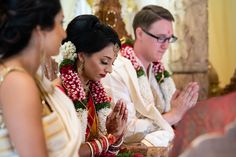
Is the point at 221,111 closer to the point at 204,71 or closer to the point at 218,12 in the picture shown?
the point at 204,71

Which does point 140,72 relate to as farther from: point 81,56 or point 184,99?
point 81,56

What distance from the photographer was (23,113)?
1.17m

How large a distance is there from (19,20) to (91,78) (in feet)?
3.05

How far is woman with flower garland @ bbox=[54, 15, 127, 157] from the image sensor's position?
2031 millimetres

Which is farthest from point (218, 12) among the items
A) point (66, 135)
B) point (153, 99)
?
point (66, 135)

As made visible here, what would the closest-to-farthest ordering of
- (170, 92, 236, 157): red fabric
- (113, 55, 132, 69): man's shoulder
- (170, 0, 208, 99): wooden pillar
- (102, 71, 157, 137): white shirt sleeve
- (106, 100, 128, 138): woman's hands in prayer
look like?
1. (170, 92, 236, 157): red fabric
2. (106, 100, 128, 138): woman's hands in prayer
3. (102, 71, 157, 137): white shirt sleeve
4. (113, 55, 132, 69): man's shoulder
5. (170, 0, 208, 99): wooden pillar

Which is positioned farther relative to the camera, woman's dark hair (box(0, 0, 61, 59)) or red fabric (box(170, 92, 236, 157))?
woman's dark hair (box(0, 0, 61, 59))

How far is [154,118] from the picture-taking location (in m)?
2.68

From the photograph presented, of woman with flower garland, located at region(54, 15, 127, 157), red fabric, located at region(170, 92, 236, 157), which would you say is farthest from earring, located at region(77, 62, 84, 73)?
red fabric, located at region(170, 92, 236, 157)

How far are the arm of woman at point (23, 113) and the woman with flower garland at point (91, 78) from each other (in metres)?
0.79

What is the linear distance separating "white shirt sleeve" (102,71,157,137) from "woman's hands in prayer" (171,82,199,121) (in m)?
0.17

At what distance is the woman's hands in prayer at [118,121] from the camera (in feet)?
7.11

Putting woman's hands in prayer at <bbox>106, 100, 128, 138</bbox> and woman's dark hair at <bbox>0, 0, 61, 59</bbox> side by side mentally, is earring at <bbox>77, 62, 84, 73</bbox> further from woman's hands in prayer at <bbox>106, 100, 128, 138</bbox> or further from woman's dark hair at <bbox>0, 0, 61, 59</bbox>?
woman's dark hair at <bbox>0, 0, 61, 59</bbox>

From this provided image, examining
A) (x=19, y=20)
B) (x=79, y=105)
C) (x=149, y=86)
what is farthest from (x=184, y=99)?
(x=19, y=20)
